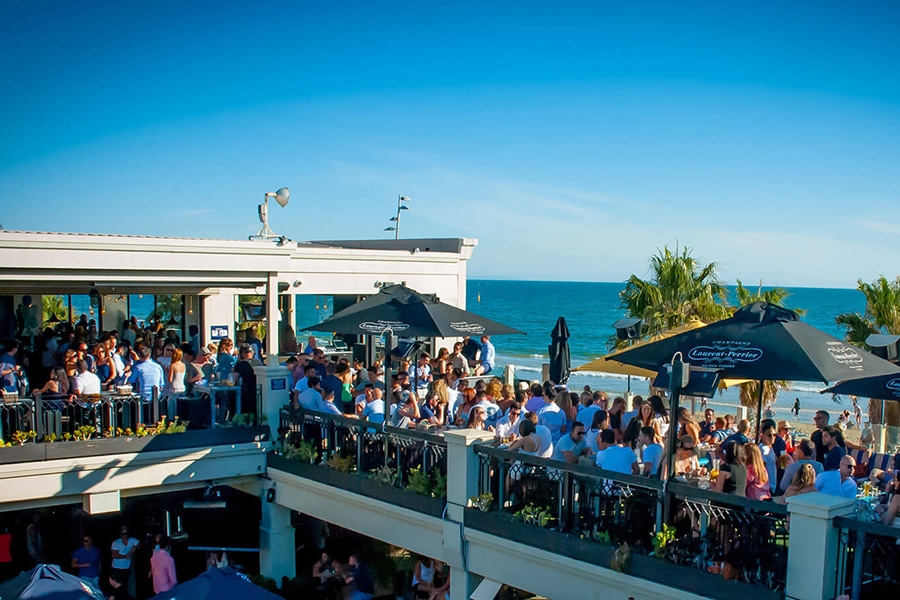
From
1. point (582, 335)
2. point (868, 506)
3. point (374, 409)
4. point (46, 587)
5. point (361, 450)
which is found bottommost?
point (582, 335)

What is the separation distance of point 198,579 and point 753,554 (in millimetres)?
5737

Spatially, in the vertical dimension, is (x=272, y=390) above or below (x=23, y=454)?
above

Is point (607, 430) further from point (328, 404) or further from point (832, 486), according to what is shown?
point (328, 404)

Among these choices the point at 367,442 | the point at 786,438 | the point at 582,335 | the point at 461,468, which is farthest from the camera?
the point at 582,335

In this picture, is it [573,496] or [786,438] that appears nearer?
[573,496]

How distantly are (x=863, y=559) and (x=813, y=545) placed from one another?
474 millimetres

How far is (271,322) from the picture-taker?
1465 cm

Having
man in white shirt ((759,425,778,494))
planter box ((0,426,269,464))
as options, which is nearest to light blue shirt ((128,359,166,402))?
planter box ((0,426,269,464))

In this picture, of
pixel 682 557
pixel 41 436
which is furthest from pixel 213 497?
pixel 682 557

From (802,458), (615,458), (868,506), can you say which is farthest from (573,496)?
(868,506)

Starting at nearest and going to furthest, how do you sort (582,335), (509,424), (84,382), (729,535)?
(729,535) < (509,424) < (84,382) < (582,335)

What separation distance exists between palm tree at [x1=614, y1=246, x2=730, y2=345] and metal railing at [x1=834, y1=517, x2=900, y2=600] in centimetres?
1431

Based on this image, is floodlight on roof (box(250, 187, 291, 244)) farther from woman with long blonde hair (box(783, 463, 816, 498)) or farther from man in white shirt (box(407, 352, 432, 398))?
woman with long blonde hair (box(783, 463, 816, 498))

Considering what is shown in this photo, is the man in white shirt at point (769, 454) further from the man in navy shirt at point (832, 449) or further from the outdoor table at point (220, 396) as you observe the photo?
the outdoor table at point (220, 396)
